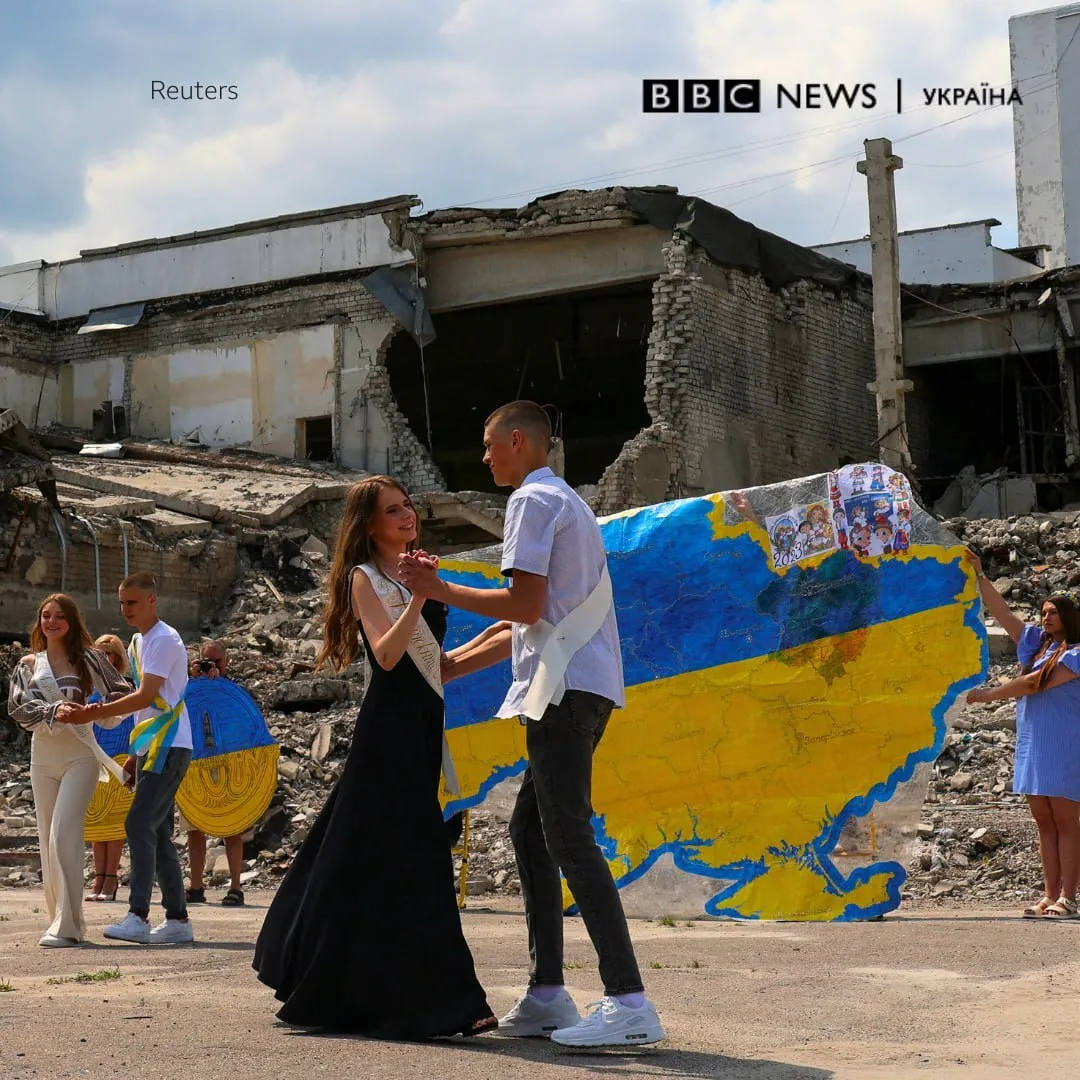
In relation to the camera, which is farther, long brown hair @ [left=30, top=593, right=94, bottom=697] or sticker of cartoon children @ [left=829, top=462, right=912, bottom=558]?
sticker of cartoon children @ [left=829, top=462, right=912, bottom=558]

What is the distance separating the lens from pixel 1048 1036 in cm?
443

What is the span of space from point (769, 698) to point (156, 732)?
3115mm

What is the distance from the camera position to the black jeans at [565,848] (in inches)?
175

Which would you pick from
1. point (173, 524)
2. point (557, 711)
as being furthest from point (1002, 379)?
point (557, 711)

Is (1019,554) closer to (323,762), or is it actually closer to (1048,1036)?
(323,762)

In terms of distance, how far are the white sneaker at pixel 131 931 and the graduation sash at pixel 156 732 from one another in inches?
28.2

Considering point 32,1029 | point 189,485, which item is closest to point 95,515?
point 189,485

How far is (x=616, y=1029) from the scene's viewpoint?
169 inches

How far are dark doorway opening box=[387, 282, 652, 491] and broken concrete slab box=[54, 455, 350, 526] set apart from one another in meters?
4.89

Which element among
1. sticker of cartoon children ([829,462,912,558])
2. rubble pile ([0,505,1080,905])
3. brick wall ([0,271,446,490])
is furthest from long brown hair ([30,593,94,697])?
brick wall ([0,271,446,490])

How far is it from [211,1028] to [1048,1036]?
91.5 inches

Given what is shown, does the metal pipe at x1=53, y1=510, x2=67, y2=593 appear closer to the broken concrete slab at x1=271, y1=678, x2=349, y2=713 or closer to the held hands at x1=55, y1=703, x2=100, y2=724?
the broken concrete slab at x1=271, y1=678, x2=349, y2=713

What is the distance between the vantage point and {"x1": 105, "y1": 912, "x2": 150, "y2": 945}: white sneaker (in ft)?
24.1

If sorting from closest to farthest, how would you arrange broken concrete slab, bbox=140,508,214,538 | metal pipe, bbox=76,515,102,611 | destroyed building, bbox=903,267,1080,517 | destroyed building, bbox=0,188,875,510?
1. metal pipe, bbox=76,515,102,611
2. broken concrete slab, bbox=140,508,214,538
3. destroyed building, bbox=0,188,875,510
4. destroyed building, bbox=903,267,1080,517
